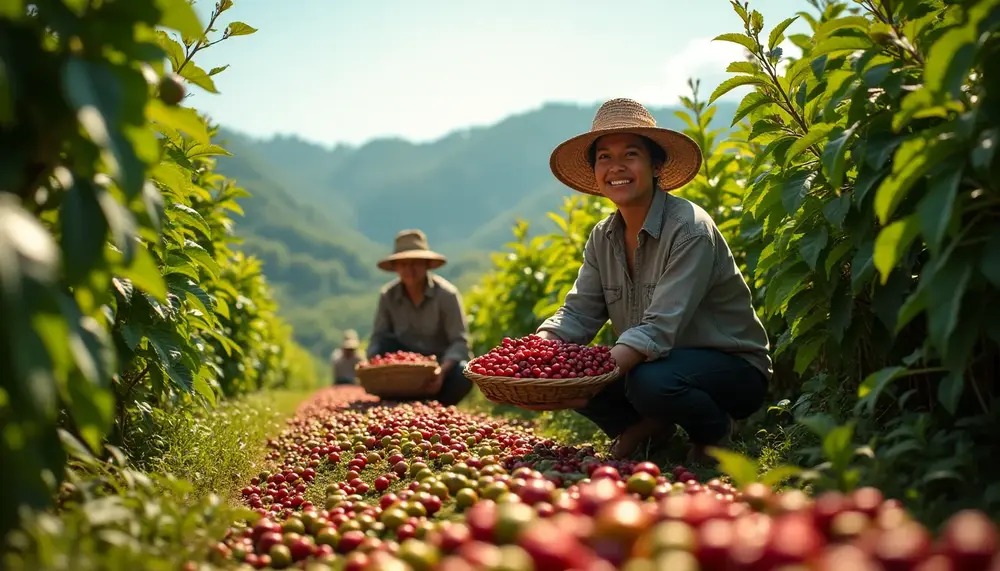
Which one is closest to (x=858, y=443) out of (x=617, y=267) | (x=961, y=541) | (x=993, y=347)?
(x=993, y=347)

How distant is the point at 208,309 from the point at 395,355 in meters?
3.24

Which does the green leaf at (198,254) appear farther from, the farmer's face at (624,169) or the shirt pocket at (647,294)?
the shirt pocket at (647,294)

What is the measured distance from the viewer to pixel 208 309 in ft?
14.3

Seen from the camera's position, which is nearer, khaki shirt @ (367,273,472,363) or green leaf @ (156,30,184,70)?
green leaf @ (156,30,184,70)

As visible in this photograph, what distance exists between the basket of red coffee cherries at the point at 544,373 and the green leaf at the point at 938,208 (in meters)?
1.84

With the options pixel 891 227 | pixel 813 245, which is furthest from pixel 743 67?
pixel 891 227

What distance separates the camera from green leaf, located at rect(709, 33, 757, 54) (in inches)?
153

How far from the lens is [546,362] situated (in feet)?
13.5

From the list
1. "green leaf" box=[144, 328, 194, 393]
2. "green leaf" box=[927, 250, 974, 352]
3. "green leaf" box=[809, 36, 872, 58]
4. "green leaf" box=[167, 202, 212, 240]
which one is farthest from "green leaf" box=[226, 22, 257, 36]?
"green leaf" box=[927, 250, 974, 352]

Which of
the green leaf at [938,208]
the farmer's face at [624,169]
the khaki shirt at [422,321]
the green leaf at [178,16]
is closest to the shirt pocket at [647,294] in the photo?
the farmer's face at [624,169]

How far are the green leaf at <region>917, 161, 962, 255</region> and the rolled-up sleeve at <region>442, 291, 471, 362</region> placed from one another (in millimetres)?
5695

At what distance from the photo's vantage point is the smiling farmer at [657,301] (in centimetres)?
408

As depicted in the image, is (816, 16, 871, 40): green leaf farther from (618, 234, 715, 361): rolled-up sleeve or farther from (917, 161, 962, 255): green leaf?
(618, 234, 715, 361): rolled-up sleeve

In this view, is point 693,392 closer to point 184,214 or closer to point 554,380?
point 554,380
